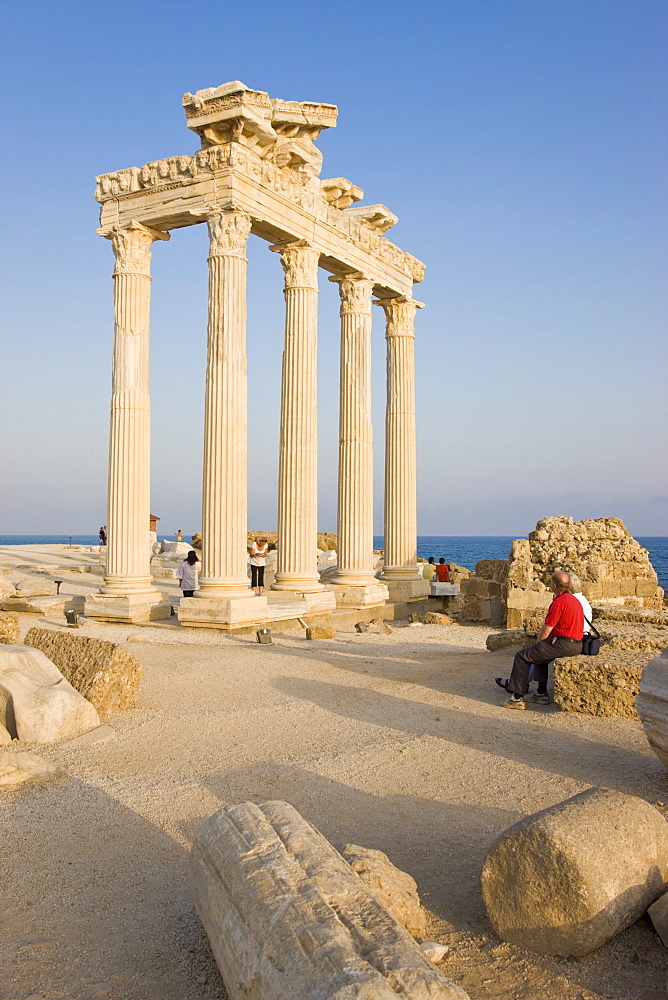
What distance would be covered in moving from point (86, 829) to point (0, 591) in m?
12.0

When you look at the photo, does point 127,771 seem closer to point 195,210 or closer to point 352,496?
point 195,210

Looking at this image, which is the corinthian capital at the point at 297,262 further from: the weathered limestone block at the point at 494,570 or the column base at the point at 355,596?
the weathered limestone block at the point at 494,570

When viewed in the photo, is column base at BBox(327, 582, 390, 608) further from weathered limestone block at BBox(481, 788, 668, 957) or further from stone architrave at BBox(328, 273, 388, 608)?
weathered limestone block at BBox(481, 788, 668, 957)

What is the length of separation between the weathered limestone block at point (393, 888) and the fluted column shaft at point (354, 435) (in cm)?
1479

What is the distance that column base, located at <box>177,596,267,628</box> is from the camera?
14500 millimetres

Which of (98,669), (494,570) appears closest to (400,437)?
(494,570)

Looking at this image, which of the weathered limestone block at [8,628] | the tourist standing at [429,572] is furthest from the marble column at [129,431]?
the tourist standing at [429,572]

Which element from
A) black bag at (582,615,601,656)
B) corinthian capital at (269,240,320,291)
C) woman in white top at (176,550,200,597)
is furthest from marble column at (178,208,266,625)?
black bag at (582,615,601,656)

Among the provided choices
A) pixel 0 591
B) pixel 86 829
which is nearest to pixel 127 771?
pixel 86 829

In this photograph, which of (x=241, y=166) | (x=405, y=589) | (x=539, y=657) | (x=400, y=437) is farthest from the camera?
(x=400, y=437)

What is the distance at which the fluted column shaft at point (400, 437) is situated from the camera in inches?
845

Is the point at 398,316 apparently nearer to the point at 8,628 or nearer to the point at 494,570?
the point at 494,570

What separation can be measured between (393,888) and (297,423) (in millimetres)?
13448

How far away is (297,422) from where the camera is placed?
55.6 feet
